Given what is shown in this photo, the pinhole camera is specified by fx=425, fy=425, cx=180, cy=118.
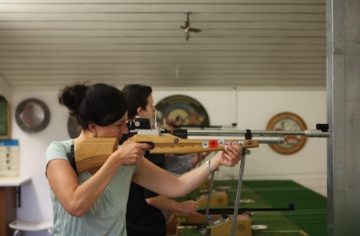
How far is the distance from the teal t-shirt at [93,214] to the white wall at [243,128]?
3.19 meters

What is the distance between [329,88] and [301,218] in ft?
3.49

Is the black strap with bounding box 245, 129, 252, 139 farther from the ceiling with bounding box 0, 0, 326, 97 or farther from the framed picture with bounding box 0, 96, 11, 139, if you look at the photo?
the framed picture with bounding box 0, 96, 11, 139

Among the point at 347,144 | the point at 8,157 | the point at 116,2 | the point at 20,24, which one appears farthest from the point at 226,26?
the point at 8,157

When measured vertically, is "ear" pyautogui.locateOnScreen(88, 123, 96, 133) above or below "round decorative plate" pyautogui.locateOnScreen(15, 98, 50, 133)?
below

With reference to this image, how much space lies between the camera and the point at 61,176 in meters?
1.42

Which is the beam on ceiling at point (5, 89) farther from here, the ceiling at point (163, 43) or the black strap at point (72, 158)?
the black strap at point (72, 158)

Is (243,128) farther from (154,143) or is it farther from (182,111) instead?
(154,143)

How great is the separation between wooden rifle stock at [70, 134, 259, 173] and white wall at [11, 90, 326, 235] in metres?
3.01

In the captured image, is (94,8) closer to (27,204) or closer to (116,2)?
(116,2)

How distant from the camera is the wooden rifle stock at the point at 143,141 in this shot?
4.99 ft

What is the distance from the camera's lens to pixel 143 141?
1.63 m

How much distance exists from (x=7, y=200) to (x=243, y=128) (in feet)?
8.66

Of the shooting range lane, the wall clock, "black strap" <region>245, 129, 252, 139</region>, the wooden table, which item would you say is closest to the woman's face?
"black strap" <region>245, 129, 252, 139</region>

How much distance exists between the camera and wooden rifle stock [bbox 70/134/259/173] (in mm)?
1520
